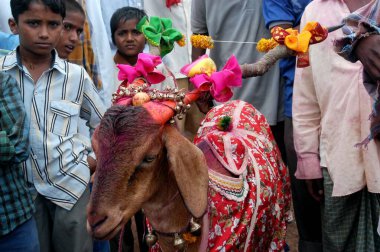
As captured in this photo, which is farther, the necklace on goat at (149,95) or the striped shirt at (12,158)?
the striped shirt at (12,158)

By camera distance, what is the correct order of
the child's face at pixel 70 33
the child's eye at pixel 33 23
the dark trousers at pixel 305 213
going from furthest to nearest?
1. the child's face at pixel 70 33
2. the dark trousers at pixel 305 213
3. the child's eye at pixel 33 23

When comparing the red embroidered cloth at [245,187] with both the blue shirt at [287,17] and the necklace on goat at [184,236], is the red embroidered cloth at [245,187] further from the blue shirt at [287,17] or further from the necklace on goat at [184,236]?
the blue shirt at [287,17]

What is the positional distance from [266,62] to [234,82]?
259 millimetres

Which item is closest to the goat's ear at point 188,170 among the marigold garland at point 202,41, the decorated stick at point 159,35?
the decorated stick at point 159,35

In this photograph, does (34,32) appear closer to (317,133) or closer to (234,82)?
(234,82)

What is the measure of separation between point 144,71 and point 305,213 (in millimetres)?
1607

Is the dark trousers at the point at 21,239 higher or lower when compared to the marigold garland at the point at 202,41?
lower

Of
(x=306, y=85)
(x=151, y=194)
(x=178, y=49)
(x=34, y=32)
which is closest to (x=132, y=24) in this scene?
(x=178, y=49)

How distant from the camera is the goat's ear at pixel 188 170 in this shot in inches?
81.2

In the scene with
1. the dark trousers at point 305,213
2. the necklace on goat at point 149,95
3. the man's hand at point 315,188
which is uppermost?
the necklace on goat at point 149,95

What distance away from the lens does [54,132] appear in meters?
2.71

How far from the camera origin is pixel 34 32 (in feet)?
9.06

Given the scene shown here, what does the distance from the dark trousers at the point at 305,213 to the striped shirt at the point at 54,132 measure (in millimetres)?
1387

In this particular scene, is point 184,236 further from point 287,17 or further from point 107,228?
point 287,17
